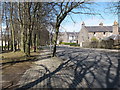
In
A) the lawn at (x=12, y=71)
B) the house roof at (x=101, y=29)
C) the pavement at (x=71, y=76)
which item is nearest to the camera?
the pavement at (x=71, y=76)

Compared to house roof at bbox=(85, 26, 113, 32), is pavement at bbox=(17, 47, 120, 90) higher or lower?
lower

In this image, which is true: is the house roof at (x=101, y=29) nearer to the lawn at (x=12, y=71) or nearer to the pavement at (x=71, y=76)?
the pavement at (x=71, y=76)

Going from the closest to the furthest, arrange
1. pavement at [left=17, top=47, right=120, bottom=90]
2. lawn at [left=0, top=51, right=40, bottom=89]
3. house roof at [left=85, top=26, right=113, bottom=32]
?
pavement at [left=17, top=47, right=120, bottom=90] → lawn at [left=0, top=51, right=40, bottom=89] → house roof at [left=85, top=26, right=113, bottom=32]

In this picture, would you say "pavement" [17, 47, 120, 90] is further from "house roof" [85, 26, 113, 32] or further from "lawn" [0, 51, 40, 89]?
"house roof" [85, 26, 113, 32]

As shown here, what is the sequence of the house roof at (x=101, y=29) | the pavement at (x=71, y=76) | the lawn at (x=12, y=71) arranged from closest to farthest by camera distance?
the pavement at (x=71, y=76) → the lawn at (x=12, y=71) → the house roof at (x=101, y=29)

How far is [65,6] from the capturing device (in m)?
12.1

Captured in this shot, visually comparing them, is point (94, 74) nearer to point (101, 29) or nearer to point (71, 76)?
point (71, 76)

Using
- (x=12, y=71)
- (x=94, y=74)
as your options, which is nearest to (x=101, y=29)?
(x=94, y=74)

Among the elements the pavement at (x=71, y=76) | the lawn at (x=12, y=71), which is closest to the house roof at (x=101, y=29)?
the pavement at (x=71, y=76)

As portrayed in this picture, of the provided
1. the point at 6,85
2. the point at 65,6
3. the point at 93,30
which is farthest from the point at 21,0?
the point at 93,30

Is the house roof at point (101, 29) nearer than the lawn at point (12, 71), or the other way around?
the lawn at point (12, 71)

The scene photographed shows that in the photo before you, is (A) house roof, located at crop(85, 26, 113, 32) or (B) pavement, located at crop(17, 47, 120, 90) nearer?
(B) pavement, located at crop(17, 47, 120, 90)

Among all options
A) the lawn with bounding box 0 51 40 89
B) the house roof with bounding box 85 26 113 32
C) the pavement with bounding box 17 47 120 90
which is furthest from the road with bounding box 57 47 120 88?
the house roof with bounding box 85 26 113 32

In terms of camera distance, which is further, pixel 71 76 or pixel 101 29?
pixel 101 29
